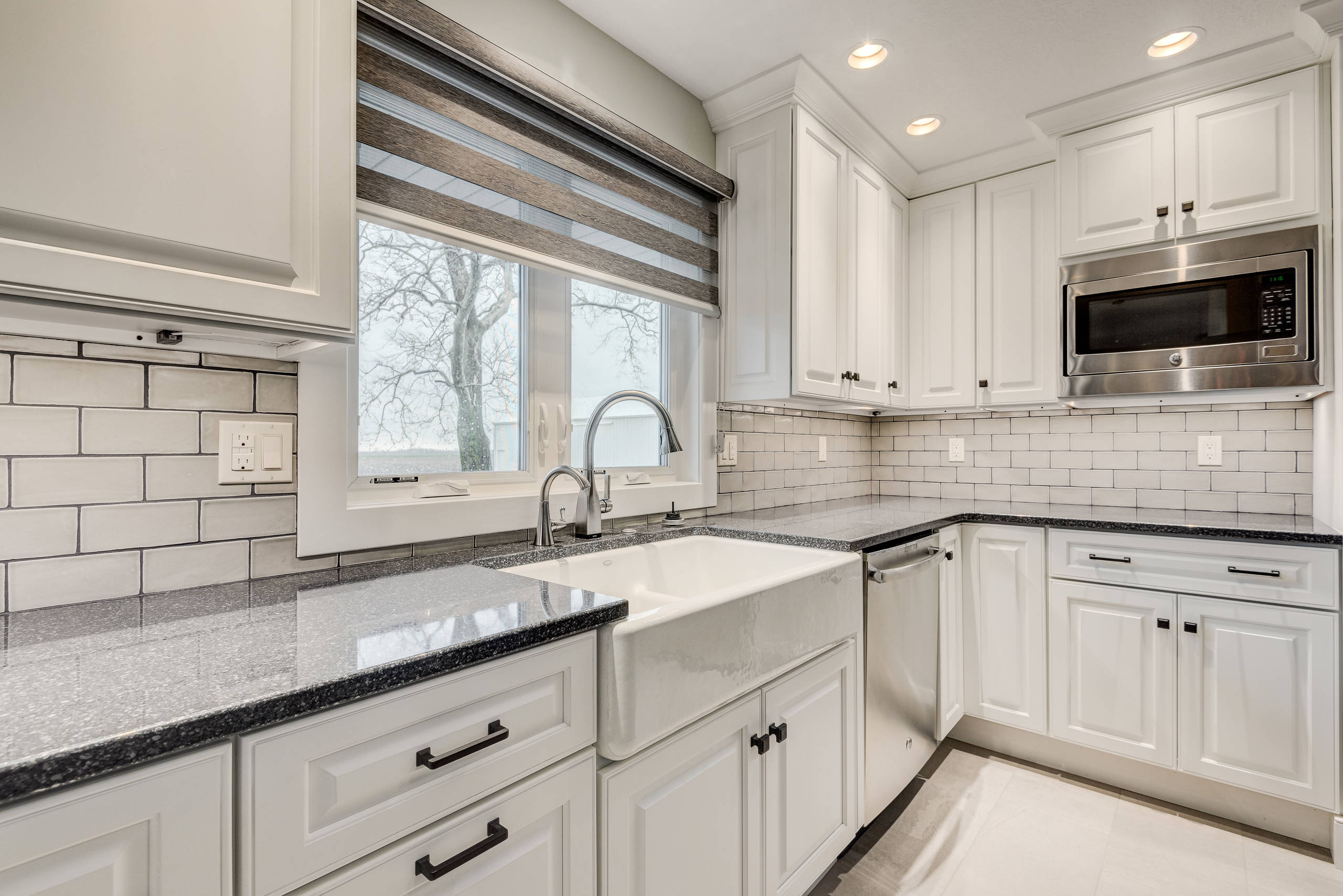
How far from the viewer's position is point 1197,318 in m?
2.20

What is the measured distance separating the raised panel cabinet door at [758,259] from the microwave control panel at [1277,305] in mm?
1532

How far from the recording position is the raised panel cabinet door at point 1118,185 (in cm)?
223

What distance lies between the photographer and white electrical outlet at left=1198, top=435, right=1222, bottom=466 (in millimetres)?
2428

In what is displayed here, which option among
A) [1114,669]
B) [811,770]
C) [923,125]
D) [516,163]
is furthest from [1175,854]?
[516,163]

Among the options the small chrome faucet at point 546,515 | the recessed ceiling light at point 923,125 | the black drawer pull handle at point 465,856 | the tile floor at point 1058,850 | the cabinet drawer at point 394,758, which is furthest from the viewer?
the recessed ceiling light at point 923,125

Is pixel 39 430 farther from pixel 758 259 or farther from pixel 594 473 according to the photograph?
pixel 758 259

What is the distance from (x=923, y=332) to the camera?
2.92 m

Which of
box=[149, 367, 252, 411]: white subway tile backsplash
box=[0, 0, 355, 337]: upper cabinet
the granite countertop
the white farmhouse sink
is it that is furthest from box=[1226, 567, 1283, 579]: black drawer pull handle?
box=[149, 367, 252, 411]: white subway tile backsplash

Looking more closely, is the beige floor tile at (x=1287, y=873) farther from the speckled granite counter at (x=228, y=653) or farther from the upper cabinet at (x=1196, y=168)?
the speckled granite counter at (x=228, y=653)

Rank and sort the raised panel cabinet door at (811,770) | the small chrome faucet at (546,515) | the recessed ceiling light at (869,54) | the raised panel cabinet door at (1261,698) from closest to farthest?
1. the raised panel cabinet door at (811,770)
2. the small chrome faucet at (546,515)
3. the raised panel cabinet door at (1261,698)
4. the recessed ceiling light at (869,54)

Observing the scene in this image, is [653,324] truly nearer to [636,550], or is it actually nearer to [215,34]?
[636,550]

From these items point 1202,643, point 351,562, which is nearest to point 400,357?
point 351,562

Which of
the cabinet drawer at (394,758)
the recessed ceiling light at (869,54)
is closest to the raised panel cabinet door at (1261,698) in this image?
the recessed ceiling light at (869,54)

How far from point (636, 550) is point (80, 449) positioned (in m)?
1.16
